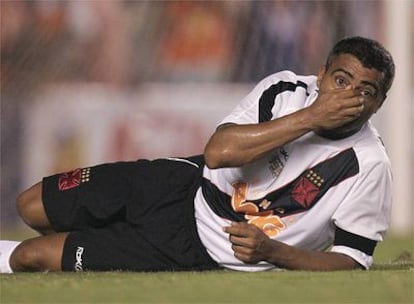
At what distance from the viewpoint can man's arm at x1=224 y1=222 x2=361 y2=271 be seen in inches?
202

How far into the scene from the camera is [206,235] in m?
5.61

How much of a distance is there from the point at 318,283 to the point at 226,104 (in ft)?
20.6

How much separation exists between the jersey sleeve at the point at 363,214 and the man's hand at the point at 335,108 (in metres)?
0.35

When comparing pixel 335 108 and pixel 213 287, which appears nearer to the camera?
pixel 213 287

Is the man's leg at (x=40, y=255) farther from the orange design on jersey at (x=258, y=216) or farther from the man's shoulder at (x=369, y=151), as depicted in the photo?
the man's shoulder at (x=369, y=151)

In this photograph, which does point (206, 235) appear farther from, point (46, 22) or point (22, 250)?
point (46, 22)

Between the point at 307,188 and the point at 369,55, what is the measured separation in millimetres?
593

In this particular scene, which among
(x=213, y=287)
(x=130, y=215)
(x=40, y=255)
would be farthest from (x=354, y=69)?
(x=40, y=255)

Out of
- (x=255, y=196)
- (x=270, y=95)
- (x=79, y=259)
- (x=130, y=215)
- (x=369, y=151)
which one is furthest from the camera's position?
(x=130, y=215)

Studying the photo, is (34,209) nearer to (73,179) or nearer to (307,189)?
(73,179)

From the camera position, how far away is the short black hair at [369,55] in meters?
5.16

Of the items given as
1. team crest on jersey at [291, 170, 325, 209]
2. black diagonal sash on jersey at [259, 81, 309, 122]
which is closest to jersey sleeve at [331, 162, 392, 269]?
team crest on jersey at [291, 170, 325, 209]

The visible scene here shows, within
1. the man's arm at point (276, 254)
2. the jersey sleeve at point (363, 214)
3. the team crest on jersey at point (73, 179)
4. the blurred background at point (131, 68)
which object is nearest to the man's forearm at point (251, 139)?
the man's arm at point (276, 254)

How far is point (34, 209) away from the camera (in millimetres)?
6012
